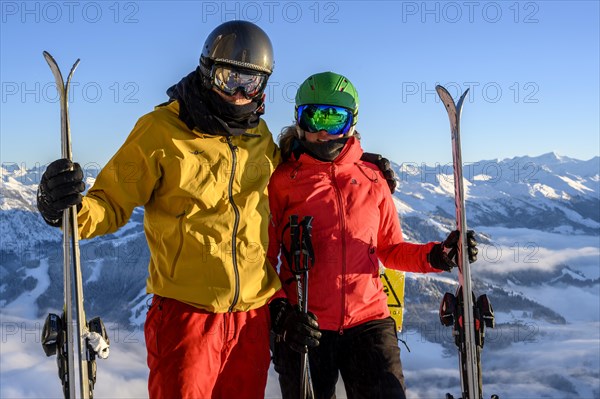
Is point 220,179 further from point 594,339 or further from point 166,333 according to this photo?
point 594,339

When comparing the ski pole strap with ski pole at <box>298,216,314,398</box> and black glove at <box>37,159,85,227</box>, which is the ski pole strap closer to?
ski pole at <box>298,216,314,398</box>

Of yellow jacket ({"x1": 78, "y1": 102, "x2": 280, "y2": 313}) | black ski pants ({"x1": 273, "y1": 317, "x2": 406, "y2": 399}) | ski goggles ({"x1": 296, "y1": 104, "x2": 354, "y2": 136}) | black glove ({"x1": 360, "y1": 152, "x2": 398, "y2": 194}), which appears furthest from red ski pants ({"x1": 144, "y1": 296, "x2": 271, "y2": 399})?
black glove ({"x1": 360, "y1": 152, "x2": 398, "y2": 194})

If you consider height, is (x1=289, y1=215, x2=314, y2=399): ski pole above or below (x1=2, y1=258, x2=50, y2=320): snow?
above

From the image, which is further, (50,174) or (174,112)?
(174,112)

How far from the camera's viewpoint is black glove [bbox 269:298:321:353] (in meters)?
4.25

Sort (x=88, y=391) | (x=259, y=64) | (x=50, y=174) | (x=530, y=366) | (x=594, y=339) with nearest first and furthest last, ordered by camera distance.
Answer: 1. (x=50, y=174)
2. (x=88, y=391)
3. (x=259, y=64)
4. (x=530, y=366)
5. (x=594, y=339)

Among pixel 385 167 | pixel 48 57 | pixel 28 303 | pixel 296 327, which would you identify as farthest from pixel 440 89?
pixel 28 303

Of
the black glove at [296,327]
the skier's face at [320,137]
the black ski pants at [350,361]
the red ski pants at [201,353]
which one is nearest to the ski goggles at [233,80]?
the skier's face at [320,137]

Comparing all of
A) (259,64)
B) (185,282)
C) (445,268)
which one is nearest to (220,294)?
(185,282)

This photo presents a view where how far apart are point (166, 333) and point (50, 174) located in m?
1.20

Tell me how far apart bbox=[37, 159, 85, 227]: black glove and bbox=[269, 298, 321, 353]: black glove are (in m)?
1.68

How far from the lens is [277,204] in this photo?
15.3 ft

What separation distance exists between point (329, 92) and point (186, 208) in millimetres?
1618

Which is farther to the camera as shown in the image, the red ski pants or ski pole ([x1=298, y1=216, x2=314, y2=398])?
ski pole ([x1=298, y1=216, x2=314, y2=398])
